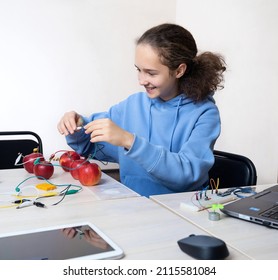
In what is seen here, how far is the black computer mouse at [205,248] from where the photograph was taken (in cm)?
58

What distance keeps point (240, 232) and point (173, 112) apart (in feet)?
2.23

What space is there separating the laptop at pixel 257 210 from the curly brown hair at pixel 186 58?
0.51 meters

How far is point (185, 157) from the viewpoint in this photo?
1.09 m

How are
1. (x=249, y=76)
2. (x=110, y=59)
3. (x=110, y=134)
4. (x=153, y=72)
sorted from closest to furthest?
(x=110, y=134) → (x=153, y=72) → (x=249, y=76) → (x=110, y=59)

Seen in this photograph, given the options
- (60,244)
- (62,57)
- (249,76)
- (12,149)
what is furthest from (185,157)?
(62,57)

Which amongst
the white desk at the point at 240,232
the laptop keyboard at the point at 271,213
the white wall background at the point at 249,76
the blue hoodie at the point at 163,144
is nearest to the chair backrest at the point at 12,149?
the blue hoodie at the point at 163,144

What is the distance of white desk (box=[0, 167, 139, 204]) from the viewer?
0.97 metres

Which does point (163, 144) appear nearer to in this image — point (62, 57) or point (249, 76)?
point (249, 76)

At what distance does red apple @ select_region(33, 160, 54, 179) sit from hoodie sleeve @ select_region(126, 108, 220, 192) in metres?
0.32

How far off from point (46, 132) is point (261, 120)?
163cm

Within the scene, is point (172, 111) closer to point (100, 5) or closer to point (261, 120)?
point (261, 120)
